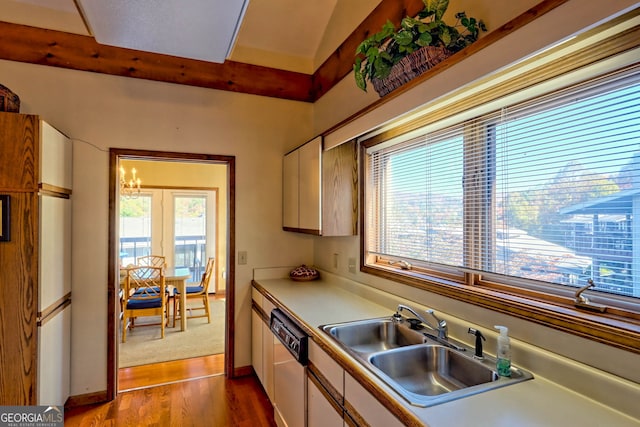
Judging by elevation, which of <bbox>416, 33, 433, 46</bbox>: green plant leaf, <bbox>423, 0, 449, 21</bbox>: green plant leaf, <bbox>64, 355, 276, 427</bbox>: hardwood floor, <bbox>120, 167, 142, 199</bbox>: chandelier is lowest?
<bbox>64, 355, 276, 427</bbox>: hardwood floor

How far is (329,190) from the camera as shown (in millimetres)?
2479

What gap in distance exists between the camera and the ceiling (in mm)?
1916

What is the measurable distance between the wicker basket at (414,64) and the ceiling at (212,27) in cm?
78

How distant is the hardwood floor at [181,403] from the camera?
7.78 feet

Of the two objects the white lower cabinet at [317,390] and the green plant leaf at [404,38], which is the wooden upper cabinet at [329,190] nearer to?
the white lower cabinet at [317,390]

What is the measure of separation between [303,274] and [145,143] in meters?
1.74

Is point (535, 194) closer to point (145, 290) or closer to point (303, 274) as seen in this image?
point (303, 274)

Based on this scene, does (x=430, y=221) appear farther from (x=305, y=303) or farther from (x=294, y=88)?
(x=294, y=88)

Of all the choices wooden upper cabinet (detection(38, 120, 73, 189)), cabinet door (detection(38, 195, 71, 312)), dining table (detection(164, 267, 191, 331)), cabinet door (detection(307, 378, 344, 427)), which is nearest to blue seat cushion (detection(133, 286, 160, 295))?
dining table (detection(164, 267, 191, 331))

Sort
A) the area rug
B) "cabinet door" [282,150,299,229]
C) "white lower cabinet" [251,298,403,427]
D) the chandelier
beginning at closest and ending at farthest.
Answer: "white lower cabinet" [251,298,403,427], "cabinet door" [282,150,299,229], the area rug, the chandelier

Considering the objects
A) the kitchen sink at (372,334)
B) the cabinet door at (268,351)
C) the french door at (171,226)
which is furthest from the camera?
the french door at (171,226)

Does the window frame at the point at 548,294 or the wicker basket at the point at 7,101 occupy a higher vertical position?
the wicker basket at the point at 7,101

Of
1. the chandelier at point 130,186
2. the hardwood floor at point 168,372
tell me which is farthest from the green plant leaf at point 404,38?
the chandelier at point 130,186

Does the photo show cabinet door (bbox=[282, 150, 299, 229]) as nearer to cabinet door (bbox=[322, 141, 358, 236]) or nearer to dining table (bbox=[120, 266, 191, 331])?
cabinet door (bbox=[322, 141, 358, 236])
